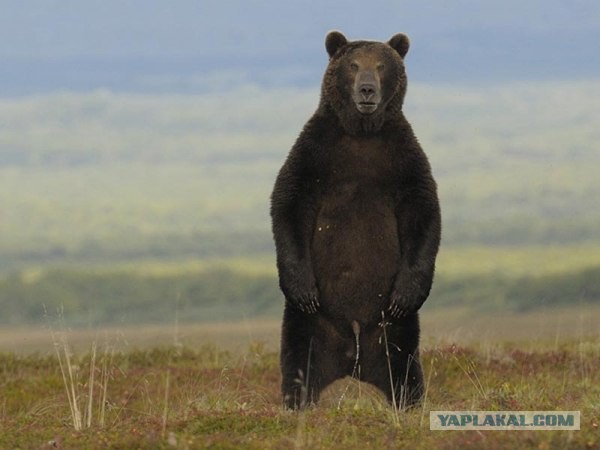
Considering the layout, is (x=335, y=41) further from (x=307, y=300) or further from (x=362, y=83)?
(x=307, y=300)

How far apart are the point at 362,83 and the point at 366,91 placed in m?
0.11

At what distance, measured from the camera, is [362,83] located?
36.0ft

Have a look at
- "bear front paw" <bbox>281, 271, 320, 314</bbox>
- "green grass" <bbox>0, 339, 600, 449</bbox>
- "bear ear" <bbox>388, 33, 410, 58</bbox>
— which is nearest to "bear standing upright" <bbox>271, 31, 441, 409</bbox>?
"bear front paw" <bbox>281, 271, 320, 314</bbox>

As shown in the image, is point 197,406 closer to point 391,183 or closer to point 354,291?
point 354,291

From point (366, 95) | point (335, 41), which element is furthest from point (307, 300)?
point (335, 41)

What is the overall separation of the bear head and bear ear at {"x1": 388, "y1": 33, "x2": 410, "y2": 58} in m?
0.09

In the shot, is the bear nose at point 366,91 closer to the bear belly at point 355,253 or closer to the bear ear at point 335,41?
the bear belly at point 355,253

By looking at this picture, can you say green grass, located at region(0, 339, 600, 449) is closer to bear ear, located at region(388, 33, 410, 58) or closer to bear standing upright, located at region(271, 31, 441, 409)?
bear standing upright, located at region(271, 31, 441, 409)

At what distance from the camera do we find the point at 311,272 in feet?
35.8

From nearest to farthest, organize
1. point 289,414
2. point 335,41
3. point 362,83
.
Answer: point 289,414, point 362,83, point 335,41

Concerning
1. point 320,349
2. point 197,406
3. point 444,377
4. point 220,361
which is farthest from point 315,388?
point 220,361

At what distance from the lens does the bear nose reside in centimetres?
1086

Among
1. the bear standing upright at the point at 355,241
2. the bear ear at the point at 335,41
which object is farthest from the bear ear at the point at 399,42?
the bear standing upright at the point at 355,241

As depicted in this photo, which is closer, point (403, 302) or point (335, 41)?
point (403, 302)
